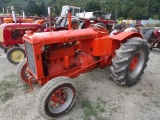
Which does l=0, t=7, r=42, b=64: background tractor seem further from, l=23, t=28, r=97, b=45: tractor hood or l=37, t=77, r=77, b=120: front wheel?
l=37, t=77, r=77, b=120: front wheel

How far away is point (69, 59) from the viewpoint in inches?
124

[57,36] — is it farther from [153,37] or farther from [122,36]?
[153,37]

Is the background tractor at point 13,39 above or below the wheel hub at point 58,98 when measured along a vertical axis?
above

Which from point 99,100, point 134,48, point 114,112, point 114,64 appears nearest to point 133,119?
point 114,112

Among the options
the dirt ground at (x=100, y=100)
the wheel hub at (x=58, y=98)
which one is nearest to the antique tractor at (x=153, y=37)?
the dirt ground at (x=100, y=100)

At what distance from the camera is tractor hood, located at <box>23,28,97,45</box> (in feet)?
8.18

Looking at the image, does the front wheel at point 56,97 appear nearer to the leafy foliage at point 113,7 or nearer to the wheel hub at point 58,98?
the wheel hub at point 58,98

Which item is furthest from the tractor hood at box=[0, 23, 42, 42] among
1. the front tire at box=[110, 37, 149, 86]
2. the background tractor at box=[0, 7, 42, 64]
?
the front tire at box=[110, 37, 149, 86]

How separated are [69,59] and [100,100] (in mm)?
1020

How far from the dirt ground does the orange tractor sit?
9.4 inches

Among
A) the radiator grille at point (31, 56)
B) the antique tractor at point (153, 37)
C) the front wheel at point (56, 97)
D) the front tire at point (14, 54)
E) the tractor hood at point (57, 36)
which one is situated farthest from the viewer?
the antique tractor at point (153, 37)

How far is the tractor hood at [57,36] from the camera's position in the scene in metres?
2.49

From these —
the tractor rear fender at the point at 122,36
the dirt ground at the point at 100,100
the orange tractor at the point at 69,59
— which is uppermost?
the tractor rear fender at the point at 122,36

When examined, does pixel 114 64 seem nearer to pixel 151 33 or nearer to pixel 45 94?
pixel 45 94
